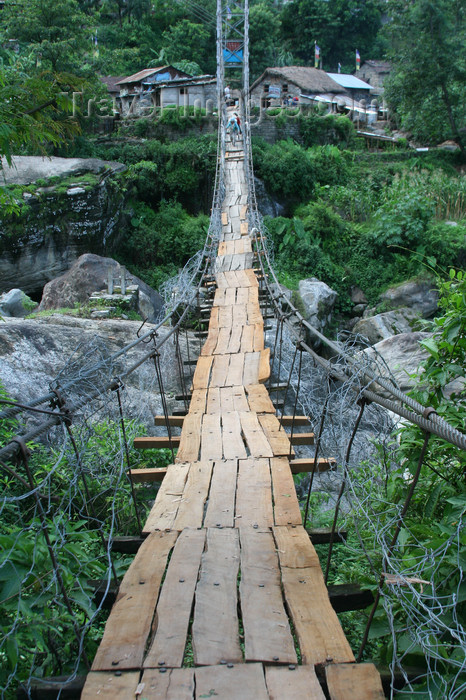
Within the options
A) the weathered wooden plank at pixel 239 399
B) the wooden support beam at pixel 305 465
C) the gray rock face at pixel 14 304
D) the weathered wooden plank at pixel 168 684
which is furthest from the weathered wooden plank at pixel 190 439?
the gray rock face at pixel 14 304

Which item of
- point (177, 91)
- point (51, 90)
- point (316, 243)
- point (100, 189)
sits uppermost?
point (177, 91)

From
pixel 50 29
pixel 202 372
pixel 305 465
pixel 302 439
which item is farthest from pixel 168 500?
pixel 50 29

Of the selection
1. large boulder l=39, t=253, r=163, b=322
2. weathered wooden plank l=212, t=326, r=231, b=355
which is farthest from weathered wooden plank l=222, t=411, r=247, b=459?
large boulder l=39, t=253, r=163, b=322

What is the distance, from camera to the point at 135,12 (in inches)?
893

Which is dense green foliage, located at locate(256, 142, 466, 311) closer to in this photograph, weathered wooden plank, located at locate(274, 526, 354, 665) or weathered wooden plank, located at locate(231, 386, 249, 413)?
weathered wooden plank, located at locate(231, 386, 249, 413)

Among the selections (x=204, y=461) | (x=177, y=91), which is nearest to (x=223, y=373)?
(x=204, y=461)

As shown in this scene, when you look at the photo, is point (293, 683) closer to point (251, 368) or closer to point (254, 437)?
point (254, 437)

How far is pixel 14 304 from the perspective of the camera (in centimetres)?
691

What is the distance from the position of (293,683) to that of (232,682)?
0.53ft

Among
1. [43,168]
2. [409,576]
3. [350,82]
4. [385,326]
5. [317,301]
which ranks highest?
[350,82]

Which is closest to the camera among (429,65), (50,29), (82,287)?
(82,287)

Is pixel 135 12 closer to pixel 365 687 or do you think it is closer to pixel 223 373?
pixel 223 373

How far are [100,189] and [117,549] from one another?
888cm

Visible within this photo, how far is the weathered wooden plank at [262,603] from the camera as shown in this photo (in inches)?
61.5
